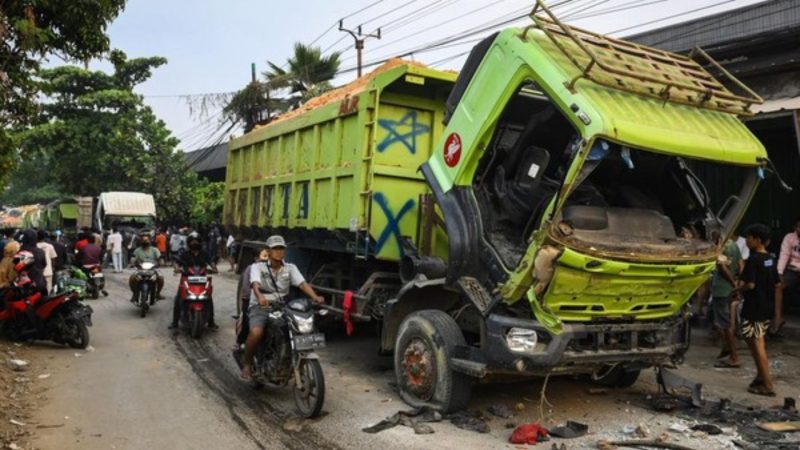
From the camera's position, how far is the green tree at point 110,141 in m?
26.5

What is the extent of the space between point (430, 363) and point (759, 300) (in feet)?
10.8

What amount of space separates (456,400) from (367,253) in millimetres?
2334

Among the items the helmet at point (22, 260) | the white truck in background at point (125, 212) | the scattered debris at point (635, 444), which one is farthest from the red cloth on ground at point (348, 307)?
the white truck in background at point (125, 212)

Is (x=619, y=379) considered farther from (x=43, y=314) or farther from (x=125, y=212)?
(x=125, y=212)

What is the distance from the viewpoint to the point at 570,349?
4969 millimetres

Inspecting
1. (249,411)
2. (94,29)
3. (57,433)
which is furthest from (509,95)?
(94,29)

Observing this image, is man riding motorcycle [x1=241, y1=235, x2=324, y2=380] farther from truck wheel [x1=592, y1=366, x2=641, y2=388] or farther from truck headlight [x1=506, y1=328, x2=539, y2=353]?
truck wheel [x1=592, y1=366, x2=641, y2=388]

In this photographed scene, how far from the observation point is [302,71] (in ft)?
72.9

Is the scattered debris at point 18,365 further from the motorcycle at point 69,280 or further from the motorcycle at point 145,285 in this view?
the motorcycle at point 145,285

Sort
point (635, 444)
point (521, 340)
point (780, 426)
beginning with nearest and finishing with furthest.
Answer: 1. point (635, 444)
2. point (521, 340)
3. point (780, 426)

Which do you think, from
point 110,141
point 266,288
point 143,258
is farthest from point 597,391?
point 110,141

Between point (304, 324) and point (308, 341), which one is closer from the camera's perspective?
point (308, 341)

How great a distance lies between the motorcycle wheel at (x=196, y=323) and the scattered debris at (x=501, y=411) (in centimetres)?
487

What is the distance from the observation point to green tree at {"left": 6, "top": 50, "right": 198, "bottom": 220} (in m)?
26.5
